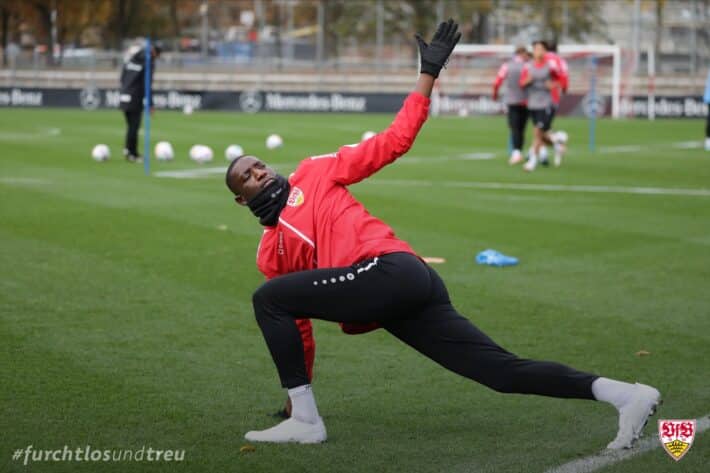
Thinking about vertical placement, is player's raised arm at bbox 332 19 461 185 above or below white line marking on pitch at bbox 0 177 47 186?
above

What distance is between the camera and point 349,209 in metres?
5.60

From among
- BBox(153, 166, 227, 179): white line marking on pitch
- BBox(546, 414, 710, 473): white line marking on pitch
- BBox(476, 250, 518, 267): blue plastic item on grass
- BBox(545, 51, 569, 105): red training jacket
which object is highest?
BBox(545, 51, 569, 105): red training jacket

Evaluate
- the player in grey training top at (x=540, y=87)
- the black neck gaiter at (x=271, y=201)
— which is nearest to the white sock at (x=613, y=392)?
the black neck gaiter at (x=271, y=201)

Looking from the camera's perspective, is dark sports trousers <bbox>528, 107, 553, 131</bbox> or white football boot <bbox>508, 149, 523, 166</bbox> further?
white football boot <bbox>508, 149, 523, 166</bbox>

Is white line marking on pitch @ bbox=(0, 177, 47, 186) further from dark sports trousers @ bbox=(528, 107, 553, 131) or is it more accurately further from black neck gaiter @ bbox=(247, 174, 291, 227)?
black neck gaiter @ bbox=(247, 174, 291, 227)

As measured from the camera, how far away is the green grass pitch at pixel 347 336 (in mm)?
5887

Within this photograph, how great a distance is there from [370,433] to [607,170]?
15.6m

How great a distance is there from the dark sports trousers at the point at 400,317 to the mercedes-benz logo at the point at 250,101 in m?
38.2

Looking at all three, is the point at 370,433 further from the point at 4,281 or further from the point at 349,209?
the point at 4,281

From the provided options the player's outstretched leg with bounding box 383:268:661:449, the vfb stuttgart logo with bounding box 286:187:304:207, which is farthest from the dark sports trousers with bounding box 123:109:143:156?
the player's outstretched leg with bounding box 383:268:661:449

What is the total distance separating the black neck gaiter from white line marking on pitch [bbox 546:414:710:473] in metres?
1.78

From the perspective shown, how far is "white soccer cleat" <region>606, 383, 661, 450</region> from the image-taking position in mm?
5473

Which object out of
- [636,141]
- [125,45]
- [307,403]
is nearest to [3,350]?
[307,403]

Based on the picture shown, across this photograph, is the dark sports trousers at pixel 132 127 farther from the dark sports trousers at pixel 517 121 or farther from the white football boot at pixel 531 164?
the white football boot at pixel 531 164
